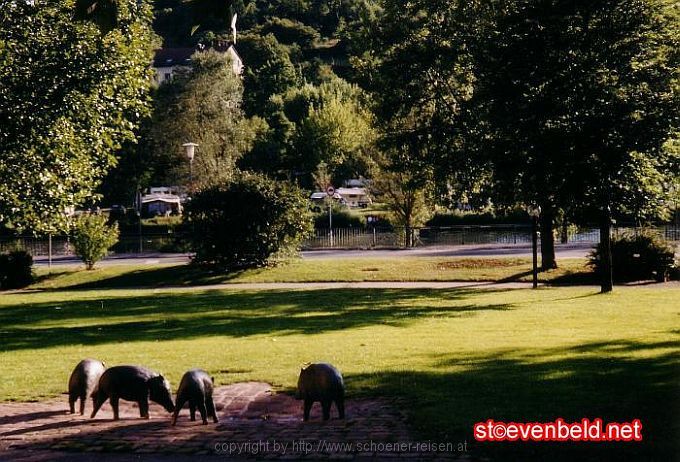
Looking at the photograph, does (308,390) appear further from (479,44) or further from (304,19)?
(304,19)

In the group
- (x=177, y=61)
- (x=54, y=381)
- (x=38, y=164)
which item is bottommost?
(x=54, y=381)

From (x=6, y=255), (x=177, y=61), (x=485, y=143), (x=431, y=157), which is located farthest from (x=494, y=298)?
(x=177, y=61)

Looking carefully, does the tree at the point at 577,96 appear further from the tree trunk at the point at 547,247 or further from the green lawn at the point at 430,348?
the tree trunk at the point at 547,247

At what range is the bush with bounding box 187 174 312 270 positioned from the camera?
113ft

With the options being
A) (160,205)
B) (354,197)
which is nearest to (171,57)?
(354,197)

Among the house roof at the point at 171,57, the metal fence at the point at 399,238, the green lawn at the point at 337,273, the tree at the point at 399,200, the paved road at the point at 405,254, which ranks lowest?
the green lawn at the point at 337,273

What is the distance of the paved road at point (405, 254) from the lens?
3925cm

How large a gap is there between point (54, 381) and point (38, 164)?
11296 mm

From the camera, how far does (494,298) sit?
2495 centimetres

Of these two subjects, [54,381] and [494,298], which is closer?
[54,381]

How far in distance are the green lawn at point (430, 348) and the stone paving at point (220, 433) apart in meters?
0.57

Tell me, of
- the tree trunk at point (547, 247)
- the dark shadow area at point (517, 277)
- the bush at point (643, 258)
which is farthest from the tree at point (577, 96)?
the tree trunk at point (547, 247)

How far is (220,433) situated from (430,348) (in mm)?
6388

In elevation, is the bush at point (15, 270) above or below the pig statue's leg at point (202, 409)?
above
